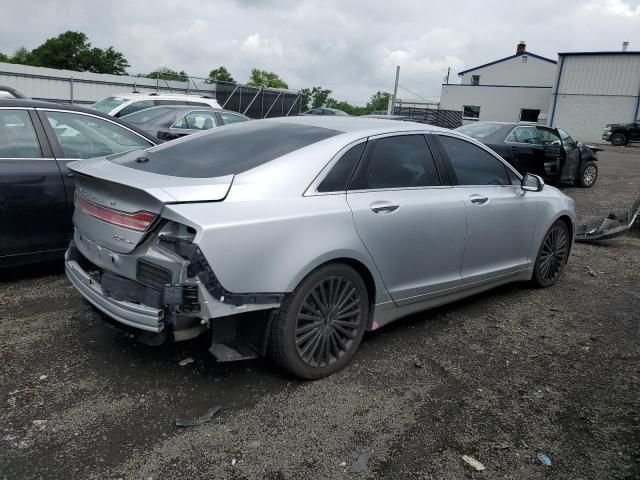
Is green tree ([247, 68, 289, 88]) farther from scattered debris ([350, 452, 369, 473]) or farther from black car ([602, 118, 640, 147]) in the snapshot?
scattered debris ([350, 452, 369, 473])

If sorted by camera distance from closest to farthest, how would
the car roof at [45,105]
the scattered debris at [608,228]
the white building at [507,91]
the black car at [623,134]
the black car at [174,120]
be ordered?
the car roof at [45,105] < the scattered debris at [608,228] < the black car at [174,120] < the black car at [623,134] < the white building at [507,91]

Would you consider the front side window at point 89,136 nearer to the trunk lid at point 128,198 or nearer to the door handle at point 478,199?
the trunk lid at point 128,198

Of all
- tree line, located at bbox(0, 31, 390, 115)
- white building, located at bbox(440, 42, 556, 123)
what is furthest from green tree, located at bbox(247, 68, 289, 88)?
Answer: white building, located at bbox(440, 42, 556, 123)

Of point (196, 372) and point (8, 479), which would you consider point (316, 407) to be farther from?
point (8, 479)

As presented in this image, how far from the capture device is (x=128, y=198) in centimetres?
293

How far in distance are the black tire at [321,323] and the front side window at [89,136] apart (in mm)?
2875

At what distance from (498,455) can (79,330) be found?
2837 mm

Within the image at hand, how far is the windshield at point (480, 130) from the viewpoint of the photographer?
37.7ft

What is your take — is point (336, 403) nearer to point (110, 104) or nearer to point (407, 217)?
point (407, 217)

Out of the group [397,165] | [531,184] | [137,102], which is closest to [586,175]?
[531,184]

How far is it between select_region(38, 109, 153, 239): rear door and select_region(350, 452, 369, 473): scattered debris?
3.30 metres

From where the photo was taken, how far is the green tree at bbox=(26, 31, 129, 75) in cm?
6875

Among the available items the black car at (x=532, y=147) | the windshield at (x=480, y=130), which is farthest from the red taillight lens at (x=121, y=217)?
the windshield at (x=480, y=130)

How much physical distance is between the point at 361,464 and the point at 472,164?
8.70 feet
